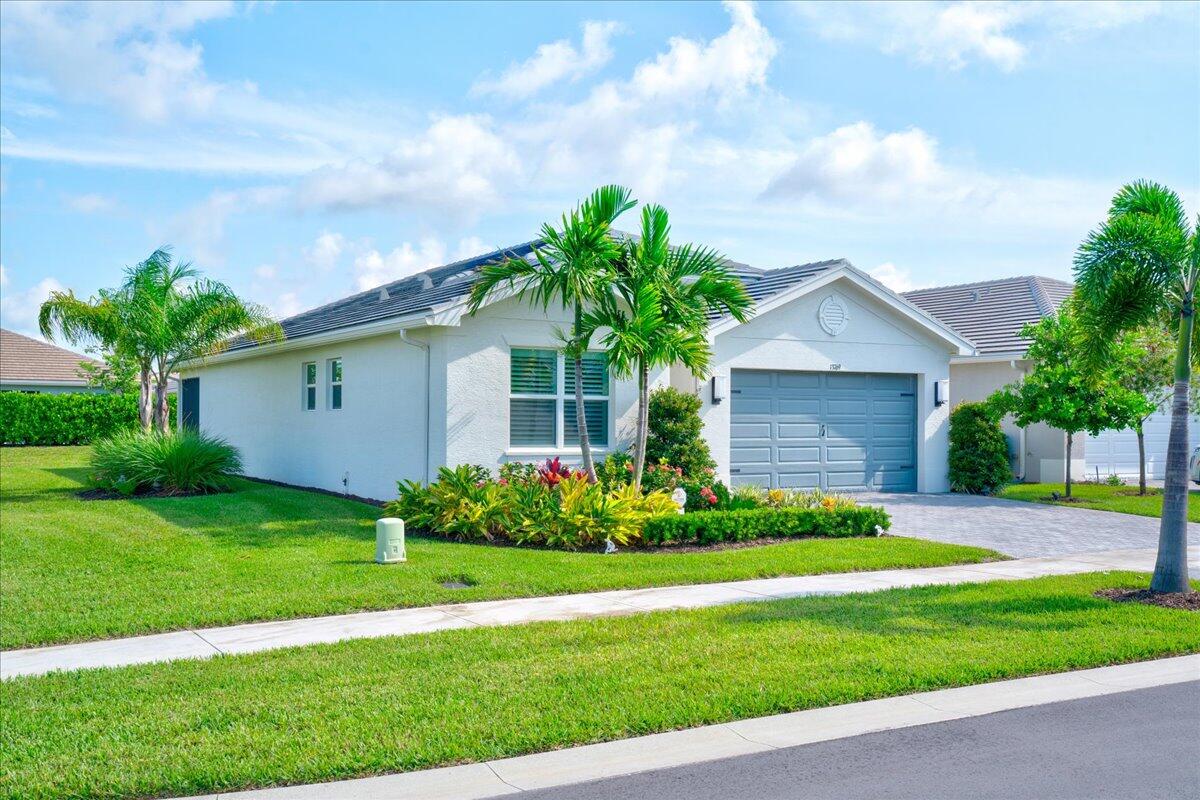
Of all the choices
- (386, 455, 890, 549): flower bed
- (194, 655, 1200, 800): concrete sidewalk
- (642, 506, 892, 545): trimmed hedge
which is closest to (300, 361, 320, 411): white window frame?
(386, 455, 890, 549): flower bed

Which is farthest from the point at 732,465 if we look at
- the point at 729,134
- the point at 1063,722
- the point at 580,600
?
the point at 1063,722

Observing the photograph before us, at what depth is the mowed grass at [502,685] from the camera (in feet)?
17.5

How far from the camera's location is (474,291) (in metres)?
14.0

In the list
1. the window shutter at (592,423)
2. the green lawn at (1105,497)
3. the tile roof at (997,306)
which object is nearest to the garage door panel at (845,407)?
the green lawn at (1105,497)

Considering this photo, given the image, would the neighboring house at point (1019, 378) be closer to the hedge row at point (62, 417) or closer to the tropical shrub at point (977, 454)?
the tropical shrub at point (977, 454)

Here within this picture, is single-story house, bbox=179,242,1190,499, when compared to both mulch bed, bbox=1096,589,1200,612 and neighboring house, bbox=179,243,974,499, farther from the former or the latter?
mulch bed, bbox=1096,589,1200,612

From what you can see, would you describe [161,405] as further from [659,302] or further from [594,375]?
[659,302]

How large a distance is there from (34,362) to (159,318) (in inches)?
900

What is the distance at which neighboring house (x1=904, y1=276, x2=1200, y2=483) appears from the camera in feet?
72.6

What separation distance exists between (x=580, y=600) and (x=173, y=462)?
10818mm

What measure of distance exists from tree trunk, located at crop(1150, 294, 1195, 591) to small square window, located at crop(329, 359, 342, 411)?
43.8 ft

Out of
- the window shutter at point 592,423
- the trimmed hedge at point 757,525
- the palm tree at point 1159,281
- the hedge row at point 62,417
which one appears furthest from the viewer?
the hedge row at point 62,417

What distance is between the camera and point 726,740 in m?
5.71

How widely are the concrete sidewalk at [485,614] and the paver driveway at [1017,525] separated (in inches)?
56.5
